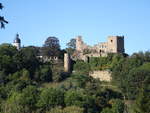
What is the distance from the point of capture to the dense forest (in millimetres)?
50438

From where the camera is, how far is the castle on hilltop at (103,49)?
222 feet

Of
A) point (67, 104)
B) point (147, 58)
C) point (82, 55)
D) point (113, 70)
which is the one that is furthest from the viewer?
point (82, 55)

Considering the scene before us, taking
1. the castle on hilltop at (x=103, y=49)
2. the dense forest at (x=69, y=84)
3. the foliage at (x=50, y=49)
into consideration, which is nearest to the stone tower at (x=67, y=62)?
the dense forest at (x=69, y=84)

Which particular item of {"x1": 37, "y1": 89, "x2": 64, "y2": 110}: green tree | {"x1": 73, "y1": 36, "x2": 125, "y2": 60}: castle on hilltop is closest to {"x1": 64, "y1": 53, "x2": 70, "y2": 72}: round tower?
{"x1": 73, "y1": 36, "x2": 125, "y2": 60}: castle on hilltop

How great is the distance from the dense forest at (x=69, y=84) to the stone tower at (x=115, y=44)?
6.76ft

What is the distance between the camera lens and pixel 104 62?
207 feet

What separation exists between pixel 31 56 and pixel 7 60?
300 cm

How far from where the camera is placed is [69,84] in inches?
2287

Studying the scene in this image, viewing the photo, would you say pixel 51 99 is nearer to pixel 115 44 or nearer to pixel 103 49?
pixel 115 44

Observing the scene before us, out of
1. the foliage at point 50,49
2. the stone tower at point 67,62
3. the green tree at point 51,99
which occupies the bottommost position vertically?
the green tree at point 51,99

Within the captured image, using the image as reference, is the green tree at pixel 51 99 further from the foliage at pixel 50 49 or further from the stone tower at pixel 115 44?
the stone tower at pixel 115 44

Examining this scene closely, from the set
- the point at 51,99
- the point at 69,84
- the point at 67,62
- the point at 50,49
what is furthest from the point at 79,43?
the point at 51,99

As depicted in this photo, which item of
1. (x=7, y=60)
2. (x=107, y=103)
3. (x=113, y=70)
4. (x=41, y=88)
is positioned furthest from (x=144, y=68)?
(x=7, y=60)

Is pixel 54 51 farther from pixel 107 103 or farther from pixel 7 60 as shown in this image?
pixel 107 103
